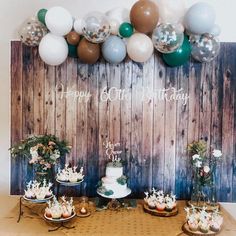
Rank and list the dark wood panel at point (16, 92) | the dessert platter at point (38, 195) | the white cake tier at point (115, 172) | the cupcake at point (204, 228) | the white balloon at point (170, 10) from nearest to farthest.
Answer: the cupcake at point (204, 228)
the dessert platter at point (38, 195)
the white balloon at point (170, 10)
the white cake tier at point (115, 172)
the dark wood panel at point (16, 92)

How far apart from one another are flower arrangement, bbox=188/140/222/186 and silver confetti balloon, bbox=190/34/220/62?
66 centimetres

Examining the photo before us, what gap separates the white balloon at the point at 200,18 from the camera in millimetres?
2158

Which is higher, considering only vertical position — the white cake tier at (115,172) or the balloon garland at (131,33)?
the balloon garland at (131,33)

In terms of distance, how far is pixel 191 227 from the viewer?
6.42ft

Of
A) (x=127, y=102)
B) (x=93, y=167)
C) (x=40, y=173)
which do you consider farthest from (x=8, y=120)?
(x=127, y=102)

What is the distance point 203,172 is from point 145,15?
3.81 ft

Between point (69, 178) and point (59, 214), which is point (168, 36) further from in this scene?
point (59, 214)

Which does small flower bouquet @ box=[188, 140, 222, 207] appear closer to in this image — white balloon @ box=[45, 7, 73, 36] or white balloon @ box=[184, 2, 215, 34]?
white balloon @ box=[184, 2, 215, 34]

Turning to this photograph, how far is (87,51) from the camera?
2291 millimetres

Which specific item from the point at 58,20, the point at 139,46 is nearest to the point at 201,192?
the point at 139,46

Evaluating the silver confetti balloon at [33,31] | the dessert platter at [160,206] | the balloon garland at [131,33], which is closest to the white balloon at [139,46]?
the balloon garland at [131,33]

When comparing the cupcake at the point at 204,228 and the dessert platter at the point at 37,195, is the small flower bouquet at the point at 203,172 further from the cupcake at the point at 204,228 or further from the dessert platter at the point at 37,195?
the dessert platter at the point at 37,195

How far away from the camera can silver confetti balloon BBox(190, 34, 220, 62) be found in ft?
7.37

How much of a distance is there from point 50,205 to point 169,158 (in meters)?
0.98
